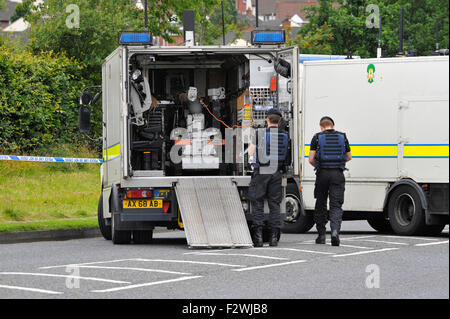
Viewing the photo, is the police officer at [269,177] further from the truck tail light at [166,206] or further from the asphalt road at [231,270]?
the truck tail light at [166,206]

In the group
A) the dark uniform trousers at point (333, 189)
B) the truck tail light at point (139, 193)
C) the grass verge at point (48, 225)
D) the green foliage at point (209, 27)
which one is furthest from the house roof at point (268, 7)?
the dark uniform trousers at point (333, 189)

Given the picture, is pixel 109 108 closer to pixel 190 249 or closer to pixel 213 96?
pixel 213 96

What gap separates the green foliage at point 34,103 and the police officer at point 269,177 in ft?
40.2

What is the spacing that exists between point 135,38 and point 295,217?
467 centimetres

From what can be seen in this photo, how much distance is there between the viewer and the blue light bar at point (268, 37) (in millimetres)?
14136

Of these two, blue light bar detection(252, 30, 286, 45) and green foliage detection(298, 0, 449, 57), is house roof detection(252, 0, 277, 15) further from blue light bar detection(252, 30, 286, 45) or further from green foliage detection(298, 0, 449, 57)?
blue light bar detection(252, 30, 286, 45)

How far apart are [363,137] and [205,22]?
2044 cm

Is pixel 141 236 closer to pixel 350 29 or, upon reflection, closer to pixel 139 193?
pixel 139 193

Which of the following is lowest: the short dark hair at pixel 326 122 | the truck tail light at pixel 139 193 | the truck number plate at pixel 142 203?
the truck number plate at pixel 142 203

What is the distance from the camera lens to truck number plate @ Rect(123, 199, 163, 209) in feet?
45.0

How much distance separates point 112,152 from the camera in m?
14.6

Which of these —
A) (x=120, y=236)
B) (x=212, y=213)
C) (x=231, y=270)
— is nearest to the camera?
(x=231, y=270)

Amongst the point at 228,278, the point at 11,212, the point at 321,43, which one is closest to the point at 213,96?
the point at 11,212

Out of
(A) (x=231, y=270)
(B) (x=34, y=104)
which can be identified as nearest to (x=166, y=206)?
(A) (x=231, y=270)
